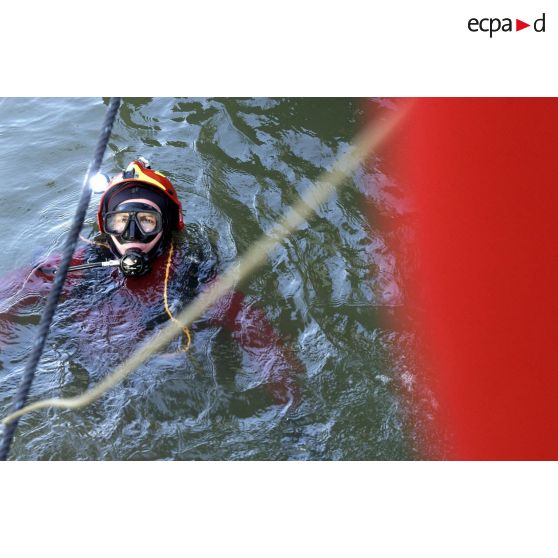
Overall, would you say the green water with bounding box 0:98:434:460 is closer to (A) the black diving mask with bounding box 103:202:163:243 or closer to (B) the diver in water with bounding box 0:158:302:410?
(B) the diver in water with bounding box 0:158:302:410

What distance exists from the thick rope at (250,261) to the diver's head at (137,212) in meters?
0.62

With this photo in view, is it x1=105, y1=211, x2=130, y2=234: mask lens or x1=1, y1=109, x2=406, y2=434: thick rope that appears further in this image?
x1=105, y1=211, x2=130, y2=234: mask lens

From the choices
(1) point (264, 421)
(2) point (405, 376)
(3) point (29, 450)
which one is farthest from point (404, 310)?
(3) point (29, 450)

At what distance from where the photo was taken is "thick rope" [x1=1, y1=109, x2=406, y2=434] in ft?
14.3

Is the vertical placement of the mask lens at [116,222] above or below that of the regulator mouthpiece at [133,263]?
above

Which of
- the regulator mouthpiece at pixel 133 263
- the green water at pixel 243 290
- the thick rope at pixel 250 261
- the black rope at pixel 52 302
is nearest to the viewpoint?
the black rope at pixel 52 302

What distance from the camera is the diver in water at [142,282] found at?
459cm

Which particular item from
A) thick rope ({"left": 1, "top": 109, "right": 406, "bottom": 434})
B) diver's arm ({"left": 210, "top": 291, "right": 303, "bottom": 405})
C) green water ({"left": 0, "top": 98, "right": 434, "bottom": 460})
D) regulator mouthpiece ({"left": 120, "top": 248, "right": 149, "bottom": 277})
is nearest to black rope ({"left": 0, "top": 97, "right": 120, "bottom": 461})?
thick rope ({"left": 1, "top": 109, "right": 406, "bottom": 434})

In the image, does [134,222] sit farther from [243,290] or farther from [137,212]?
[243,290]

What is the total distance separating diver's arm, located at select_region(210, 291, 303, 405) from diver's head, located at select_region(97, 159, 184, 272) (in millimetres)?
793

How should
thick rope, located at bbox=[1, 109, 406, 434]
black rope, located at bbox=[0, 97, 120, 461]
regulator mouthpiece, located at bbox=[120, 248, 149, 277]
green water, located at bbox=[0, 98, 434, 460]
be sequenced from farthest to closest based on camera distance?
regulator mouthpiece, located at bbox=[120, 248, 149, 277], thick rope, located at bbox=[1, 109, 406, 434], green water, located at bbox=[0, 98, 434, 460], black rope, located at bbox=[0, 97, 120, 461]

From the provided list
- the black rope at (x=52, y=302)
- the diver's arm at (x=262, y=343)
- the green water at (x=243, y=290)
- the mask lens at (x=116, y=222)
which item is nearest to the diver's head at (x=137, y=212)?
the mask lens at (x=116, y=222)

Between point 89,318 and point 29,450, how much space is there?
121 cm

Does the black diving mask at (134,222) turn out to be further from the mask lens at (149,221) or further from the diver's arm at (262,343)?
the diver's arm at (262,343)
